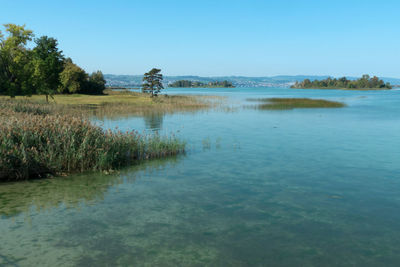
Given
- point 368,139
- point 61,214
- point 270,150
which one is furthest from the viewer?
point 368,139

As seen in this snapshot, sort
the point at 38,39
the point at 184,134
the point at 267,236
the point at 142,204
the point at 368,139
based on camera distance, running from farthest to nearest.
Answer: the point at 38,39 < the point at 184,134 < the point at 368,139 < the point at 142,204 < the point at 267,236

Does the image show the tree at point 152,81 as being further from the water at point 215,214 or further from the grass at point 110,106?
the water at point 215,214

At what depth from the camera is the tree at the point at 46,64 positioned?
2147 inches

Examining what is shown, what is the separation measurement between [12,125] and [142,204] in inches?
338

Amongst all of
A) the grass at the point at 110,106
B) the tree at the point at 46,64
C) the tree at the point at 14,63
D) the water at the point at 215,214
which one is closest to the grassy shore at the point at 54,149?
the water at the point at 215,214

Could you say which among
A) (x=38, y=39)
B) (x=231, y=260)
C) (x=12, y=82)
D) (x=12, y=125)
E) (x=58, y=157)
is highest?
(x=38, y=39)

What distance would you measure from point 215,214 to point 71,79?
8593 centimetres

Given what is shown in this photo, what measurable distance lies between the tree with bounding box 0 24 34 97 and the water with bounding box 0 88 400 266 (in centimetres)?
4024

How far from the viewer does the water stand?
881 centimetres

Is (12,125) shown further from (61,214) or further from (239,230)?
(239,230)

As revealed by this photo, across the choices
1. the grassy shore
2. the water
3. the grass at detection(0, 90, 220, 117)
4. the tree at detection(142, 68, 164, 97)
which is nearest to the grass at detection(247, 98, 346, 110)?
the grass at detection(0, 90, 220, 117)

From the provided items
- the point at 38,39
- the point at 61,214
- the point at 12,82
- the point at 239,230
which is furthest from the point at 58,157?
the point at 38,39

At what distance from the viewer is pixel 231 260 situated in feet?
28.0

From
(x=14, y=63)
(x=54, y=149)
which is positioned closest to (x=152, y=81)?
(x=14, y=63)
